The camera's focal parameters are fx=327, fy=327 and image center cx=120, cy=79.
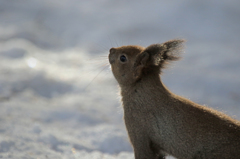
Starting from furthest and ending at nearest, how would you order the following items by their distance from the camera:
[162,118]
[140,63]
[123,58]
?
[123,58] → [140,63] → [162,118]

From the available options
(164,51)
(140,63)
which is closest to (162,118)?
(140,63)

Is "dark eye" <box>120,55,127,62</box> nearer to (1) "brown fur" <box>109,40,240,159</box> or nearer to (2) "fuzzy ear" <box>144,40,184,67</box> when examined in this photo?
(1) "brown fur" <box>109,40,240,159</box>

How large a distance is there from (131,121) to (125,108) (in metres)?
0.22

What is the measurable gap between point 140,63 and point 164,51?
0.33 metres

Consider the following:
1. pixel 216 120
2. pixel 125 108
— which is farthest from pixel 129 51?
pixel 216 120

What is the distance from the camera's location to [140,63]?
12.8 ft

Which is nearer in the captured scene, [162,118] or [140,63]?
[162,118]

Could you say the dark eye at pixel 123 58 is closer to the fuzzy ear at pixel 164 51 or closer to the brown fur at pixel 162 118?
the brown fur at pixel 162 118

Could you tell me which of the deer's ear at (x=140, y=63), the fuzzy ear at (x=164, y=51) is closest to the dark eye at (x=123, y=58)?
the deer's ear at (x=140, y=63)

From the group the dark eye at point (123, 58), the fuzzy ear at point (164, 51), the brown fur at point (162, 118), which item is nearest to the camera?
the brown fur at point (162, 118)

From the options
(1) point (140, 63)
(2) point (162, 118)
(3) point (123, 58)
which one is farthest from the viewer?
(3) point (123, 58)

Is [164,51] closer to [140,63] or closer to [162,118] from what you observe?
[140,63]

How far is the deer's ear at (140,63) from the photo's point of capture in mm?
3854

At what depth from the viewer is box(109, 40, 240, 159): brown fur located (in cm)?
324
